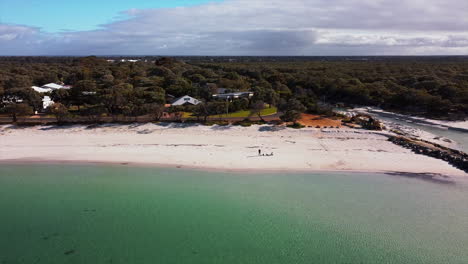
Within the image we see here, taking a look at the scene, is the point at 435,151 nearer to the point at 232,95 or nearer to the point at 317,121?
the point at 317,121

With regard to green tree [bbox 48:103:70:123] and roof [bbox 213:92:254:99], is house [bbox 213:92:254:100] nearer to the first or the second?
roof [bbox 213:92:254:99]

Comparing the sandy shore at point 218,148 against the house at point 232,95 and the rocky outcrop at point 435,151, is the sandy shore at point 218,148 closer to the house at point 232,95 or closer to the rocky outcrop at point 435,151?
→ the rocky outcrop at point 435,151

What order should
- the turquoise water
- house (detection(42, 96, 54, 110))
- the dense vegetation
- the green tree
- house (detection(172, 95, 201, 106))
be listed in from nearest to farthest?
the turquoise water → the green tree → the dense vegetation → house (detection(42, 96, 54, 110)) → house (detection(172, 95, 201, 106))

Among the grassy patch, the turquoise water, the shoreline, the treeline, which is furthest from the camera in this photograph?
the treeline

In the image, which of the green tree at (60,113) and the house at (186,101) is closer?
the green tree at (60,113)

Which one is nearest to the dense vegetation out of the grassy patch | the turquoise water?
the grassy patch

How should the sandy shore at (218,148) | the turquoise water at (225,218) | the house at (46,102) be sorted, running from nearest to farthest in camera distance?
the turquoise water at (225,218) → the sandy shore at (218,148) → the house at (46,102)

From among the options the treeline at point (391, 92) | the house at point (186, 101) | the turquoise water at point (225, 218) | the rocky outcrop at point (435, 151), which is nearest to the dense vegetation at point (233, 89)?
the treeline at point (391, 92)
